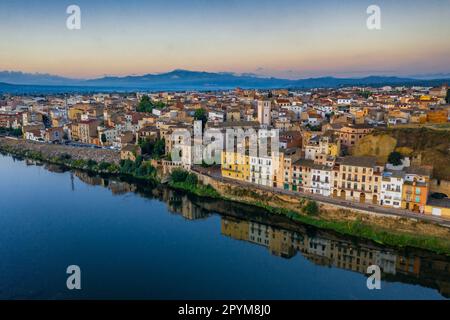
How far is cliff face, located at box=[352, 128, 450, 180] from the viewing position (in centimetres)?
1170

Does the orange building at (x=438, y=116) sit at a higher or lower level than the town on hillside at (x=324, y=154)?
higher

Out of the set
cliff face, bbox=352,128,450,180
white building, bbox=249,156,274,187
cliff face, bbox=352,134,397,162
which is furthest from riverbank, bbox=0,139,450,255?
cliff face, bbox=352,134,397,162

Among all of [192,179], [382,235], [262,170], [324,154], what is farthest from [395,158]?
[192,179]

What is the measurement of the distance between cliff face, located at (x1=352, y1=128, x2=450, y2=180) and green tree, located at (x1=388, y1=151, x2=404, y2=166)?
1.43 feet

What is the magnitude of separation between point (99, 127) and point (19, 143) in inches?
212

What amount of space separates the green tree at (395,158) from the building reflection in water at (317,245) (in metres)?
2.87

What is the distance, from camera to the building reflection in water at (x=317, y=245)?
877 centimetres

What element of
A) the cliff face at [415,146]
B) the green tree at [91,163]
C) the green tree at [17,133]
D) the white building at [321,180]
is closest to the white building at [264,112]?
the cliff face at [415,146]

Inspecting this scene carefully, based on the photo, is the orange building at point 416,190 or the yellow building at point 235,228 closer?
the orange building at point 416,190

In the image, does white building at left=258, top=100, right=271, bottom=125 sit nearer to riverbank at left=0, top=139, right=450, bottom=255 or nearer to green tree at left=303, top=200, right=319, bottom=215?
riverbank at left=0, top=139, right=450, bottom=255

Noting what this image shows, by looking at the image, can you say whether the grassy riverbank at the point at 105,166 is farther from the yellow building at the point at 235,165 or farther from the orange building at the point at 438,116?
the orange building at the point at 438,116

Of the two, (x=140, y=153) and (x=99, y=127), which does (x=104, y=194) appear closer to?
(x=140, y=153)

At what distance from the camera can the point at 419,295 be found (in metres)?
7.97

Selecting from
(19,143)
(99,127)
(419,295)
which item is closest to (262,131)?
(419,295)
